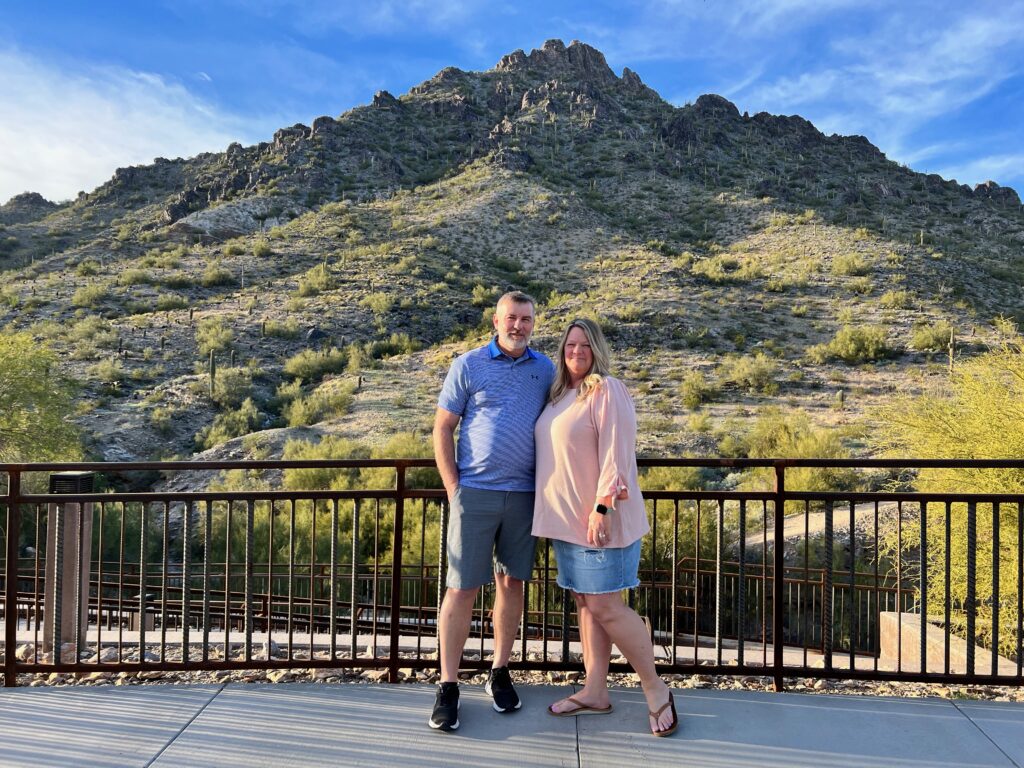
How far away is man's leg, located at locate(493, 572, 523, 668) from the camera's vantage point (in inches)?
146

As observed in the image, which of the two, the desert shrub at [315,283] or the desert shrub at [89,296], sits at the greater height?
the desert shrub at [315,283]

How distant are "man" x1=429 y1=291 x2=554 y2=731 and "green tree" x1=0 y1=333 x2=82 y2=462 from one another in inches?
761

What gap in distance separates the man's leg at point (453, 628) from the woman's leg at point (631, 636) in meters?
0.64

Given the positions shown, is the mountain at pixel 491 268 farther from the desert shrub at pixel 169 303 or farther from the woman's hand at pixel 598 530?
the woman's hand at pixel 598 530

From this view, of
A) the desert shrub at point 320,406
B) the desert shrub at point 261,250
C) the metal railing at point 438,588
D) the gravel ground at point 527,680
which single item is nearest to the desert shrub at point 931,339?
the metal railing at point 438,588

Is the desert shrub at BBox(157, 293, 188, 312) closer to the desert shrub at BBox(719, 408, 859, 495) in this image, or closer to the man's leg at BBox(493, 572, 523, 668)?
the desert shrub at BBox(719, 408, 859, 495)

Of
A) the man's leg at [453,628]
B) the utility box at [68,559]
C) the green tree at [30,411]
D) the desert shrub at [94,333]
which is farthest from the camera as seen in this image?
the desert shrub at [94,333]

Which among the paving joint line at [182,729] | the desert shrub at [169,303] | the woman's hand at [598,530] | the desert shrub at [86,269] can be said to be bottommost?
the paving joint line at [182,729]

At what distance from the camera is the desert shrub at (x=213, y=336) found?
31.6 m

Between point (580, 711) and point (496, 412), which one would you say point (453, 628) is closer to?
point (580, 711)

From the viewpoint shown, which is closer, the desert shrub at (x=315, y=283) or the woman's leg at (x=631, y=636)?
the woman's leg at (x=631, y=636)

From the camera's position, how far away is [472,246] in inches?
1889

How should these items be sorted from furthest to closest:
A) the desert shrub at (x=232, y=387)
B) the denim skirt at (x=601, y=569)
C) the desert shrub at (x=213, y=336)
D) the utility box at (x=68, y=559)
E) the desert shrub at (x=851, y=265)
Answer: the desert shrub at (x=851, y=265) → the desert shrub at (x=213, y=336) → the desert shrub at (x=232, y=387) → the utility box at (x=68, y=559) → the denim skirt at (x=601, y=569)

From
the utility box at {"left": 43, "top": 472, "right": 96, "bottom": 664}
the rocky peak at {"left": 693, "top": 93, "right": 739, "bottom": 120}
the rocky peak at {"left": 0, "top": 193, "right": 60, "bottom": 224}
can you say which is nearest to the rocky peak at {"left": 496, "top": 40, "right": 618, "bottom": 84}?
the rocky peak at {"left": 693, "top": 93, "right": 739, "bottom": 120}
